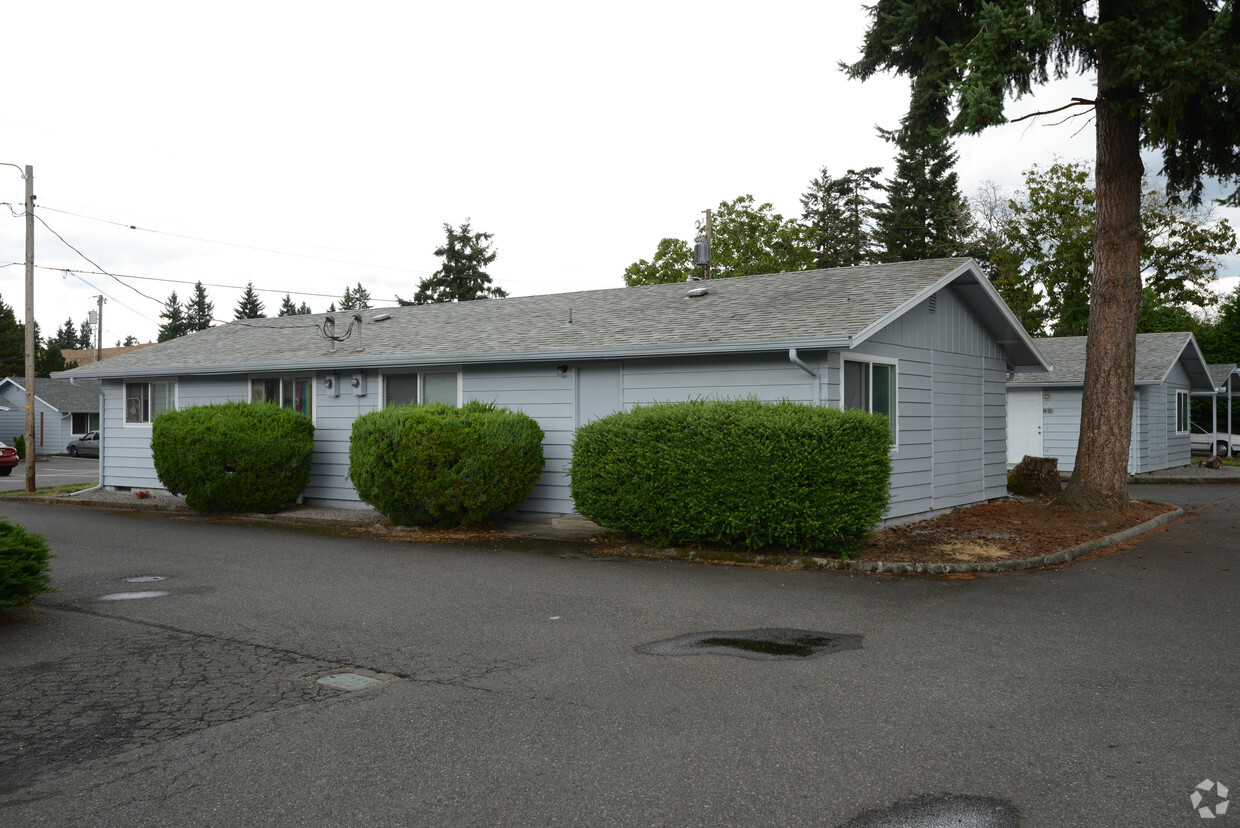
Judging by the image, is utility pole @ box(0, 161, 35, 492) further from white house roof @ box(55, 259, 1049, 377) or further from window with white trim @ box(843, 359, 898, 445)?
window with white trim @ box(843, 359, 898, 445)

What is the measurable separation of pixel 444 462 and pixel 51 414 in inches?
1774

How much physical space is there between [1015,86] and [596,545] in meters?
9.90

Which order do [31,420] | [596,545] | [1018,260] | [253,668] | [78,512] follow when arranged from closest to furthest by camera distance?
1. [253,668]
2. [596,545]
3. [78,512]
4. [31,420]
5. [1018,260]

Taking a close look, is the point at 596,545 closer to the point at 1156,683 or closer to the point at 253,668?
the point at 253,668

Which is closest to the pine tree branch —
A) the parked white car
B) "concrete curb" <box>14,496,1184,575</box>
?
"concrete curb" <box>14,496,1184,575</box>

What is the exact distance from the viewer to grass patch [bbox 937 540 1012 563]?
10719 mm

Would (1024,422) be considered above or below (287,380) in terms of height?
below

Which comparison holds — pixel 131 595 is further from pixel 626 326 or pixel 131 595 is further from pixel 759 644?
pixel 626 326

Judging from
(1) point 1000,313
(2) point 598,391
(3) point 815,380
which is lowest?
(2) point 598,391

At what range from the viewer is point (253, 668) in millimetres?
6270

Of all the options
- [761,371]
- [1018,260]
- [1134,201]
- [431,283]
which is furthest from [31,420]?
[1018,260]

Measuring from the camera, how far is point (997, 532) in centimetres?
1288

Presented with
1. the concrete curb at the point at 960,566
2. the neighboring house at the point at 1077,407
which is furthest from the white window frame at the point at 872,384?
the neighboring house at the point at 1077,407

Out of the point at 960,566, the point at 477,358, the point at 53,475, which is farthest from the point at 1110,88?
the point at 53,475
